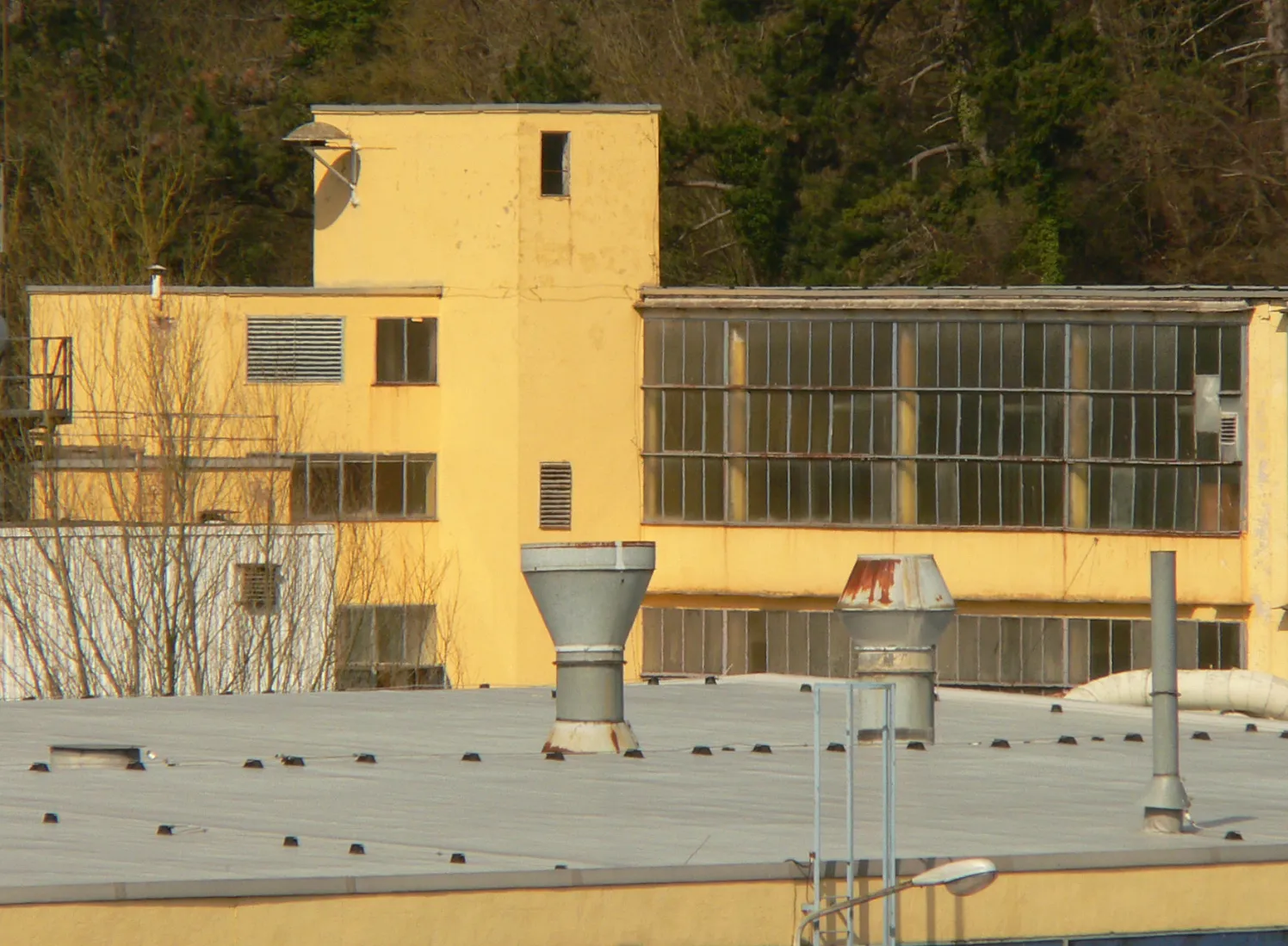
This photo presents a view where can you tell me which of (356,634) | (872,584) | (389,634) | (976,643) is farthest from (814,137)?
(872,584)

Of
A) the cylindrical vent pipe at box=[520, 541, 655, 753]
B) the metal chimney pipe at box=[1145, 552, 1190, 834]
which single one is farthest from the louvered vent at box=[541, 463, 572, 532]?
the metal chimney pipe at box=[1145, 552, 1190, 834]

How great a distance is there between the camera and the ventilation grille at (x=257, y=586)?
44094mm

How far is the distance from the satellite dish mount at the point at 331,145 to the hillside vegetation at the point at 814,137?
768 cm

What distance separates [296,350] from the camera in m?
47.8

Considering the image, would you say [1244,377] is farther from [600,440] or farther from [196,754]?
[196,754]

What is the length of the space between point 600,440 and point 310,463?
540 cm

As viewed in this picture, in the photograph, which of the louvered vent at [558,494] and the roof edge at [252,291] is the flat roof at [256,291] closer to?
the roof edge at [252,291]

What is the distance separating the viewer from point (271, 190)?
204 feet

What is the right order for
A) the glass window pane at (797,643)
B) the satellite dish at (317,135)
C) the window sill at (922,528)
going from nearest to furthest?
the window sill at (922,528)
the glass window pane at (797,643)
the satellite dish at (317,135)

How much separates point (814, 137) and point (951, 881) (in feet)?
159

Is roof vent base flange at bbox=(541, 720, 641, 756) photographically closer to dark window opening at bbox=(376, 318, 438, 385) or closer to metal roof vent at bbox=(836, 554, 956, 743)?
metal roof vent at bbox=(836, 554, 956, 743)

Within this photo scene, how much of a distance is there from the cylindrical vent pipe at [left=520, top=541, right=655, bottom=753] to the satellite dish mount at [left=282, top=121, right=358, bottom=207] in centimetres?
3026

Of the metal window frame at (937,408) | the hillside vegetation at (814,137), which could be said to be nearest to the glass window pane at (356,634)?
the metal window frame at (937,408)

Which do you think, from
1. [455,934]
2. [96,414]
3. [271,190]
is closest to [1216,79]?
[271,190]
